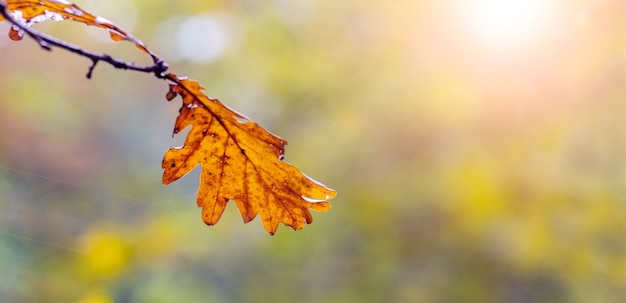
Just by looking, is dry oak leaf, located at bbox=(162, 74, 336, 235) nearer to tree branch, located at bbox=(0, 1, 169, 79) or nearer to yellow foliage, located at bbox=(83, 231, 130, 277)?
tree branch, located at bbox=(0, 1, 169, 79)

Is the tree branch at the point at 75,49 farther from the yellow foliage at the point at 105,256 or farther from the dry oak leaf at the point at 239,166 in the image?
the yellow foliage at the point at 105,256

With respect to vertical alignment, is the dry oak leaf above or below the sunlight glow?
below

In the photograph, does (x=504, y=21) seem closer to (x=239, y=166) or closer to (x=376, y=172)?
(x=376, y=172)

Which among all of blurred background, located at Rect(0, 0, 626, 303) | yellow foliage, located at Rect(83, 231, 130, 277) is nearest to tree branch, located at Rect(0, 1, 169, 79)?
blurred background, located at Rect(0, 0, 626, 303)

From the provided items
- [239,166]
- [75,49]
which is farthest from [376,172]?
[75,49]

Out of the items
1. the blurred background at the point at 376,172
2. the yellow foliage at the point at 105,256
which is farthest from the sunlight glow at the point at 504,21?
the yellow foliage at the point at 105,256
